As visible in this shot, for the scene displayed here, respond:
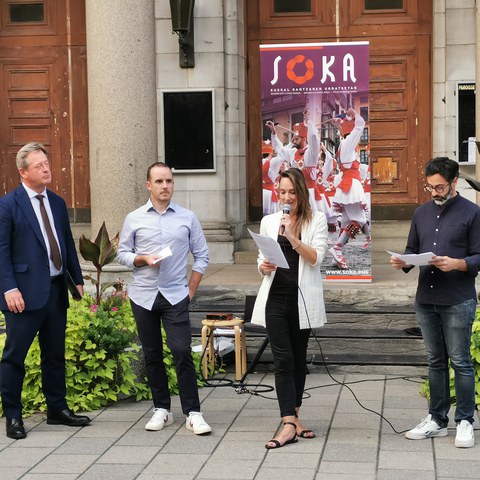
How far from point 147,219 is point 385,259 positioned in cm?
647

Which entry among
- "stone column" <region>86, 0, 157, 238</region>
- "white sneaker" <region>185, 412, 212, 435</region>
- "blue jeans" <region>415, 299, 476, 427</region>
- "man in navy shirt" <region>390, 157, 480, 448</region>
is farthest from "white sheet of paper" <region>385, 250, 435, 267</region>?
"stone column" <region>86, 0, 157, 238</region>

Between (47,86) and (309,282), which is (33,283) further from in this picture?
(47,86)

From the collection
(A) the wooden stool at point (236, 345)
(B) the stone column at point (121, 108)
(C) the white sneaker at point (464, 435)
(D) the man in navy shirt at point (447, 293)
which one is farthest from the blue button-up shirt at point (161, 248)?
(B) the stone column at point (121, 108)

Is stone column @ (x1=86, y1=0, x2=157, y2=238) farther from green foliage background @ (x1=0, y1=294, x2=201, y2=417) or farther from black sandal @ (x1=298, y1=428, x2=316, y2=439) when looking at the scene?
black sandal @ (x1=298, y1=428, x2=316, y2=439)

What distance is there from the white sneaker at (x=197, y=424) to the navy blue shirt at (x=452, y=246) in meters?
1.76

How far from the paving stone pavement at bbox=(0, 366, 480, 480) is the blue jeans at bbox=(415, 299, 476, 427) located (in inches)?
9.5

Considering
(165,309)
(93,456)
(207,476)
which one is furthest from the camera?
(165,309)

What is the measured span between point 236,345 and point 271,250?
8.37ft

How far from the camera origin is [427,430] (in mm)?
7605

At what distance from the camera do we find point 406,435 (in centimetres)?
764

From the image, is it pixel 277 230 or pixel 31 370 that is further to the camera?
pixel 31 370

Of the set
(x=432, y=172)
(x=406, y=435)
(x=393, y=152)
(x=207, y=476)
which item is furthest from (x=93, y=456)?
(x=393, y=152)

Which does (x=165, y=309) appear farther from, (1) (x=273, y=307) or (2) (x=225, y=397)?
(2) (x=225, y=397)

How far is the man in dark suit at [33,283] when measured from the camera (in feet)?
25.9
